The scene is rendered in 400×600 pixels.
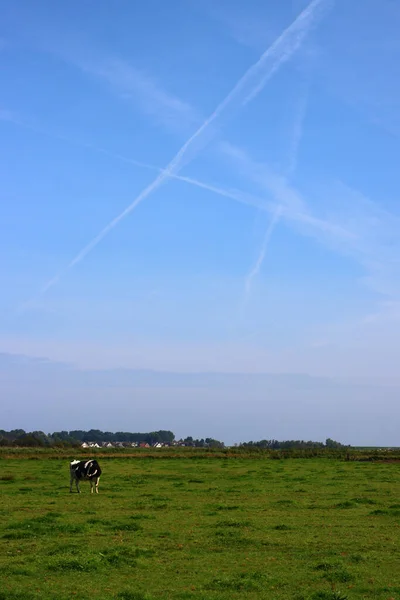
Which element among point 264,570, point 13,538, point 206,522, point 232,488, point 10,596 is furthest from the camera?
point 232,488

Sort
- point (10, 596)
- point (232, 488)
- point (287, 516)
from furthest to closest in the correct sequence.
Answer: point (232, 488)
point (287, 516)
point (10, 596)

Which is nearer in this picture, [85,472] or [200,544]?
[200,544]

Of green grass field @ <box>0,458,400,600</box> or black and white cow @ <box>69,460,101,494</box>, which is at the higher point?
black and white cow @ <box>69,460,101,494</box>

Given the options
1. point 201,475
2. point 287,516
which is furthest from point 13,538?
point 201,475

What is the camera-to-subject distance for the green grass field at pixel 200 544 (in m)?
13.6

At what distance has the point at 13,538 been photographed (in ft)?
62.3

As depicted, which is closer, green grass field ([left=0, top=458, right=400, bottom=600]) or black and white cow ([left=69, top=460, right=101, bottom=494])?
green grass field ([left=0, top=458, right=400, bottom=600])

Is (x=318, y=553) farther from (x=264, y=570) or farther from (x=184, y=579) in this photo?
(x=184, y=579)

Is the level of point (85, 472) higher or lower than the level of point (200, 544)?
higher

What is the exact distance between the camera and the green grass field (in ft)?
44.8

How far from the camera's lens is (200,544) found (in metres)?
18.1

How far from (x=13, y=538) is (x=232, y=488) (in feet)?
53.8

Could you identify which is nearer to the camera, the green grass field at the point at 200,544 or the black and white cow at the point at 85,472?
the green grass field at the point at 200,544

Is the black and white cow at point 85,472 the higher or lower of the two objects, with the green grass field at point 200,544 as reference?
higher
